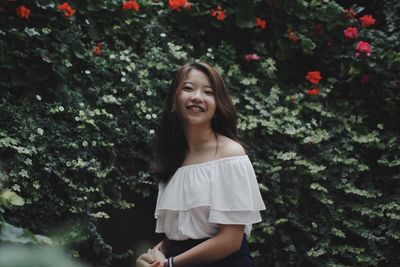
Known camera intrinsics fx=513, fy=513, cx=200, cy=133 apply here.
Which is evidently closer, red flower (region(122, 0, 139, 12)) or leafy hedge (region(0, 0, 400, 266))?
leafy hedge (region(0, 0, 400, 266))

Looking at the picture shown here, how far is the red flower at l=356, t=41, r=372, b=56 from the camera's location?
381 centimetres

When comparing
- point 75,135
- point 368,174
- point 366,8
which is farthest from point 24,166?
point 366,8

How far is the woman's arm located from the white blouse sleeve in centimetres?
4

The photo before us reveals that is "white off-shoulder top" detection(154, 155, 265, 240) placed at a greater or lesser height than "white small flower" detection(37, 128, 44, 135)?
lesser

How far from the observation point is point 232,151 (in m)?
2.18

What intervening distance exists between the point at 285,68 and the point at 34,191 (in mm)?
2284

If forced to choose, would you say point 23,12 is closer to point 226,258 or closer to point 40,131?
point 40,131

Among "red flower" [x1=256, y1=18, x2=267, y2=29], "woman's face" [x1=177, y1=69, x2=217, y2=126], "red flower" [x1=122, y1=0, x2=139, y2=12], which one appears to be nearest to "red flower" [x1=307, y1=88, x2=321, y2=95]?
"red flower" [x1=256, y1=18, x2=267, y2=29]

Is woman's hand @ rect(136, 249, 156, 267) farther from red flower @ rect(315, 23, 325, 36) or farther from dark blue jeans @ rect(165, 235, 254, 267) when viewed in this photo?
red flower @ rect(315, 23, 325, 36)

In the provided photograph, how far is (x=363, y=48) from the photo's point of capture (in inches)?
150

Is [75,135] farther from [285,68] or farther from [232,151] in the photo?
[285,68]

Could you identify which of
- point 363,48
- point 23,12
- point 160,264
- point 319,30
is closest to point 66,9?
point 23,12

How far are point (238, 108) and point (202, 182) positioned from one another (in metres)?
1.56

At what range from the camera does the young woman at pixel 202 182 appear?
2062 millimetres
